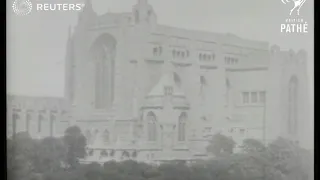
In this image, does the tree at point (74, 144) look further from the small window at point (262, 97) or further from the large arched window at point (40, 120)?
the small window at point (262, 97)

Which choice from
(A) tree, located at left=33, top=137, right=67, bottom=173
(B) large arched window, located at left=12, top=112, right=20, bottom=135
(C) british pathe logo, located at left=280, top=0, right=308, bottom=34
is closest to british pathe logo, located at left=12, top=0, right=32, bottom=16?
(B) large arched window, located at left=12, top=112, right=20, bottom=135

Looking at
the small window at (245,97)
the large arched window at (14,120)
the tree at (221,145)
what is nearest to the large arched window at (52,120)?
the large arched window at (14,120)

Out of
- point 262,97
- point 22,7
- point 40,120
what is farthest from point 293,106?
point 22,7

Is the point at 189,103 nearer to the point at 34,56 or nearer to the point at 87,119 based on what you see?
the point at 87,119

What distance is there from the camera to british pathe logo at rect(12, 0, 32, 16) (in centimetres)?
168

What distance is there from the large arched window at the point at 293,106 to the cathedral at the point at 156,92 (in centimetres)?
2

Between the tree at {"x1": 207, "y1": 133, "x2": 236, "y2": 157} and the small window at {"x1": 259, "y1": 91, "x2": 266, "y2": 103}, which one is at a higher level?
the small window at {"x1": 259, "y1": 91, "x2": 266, "y2": 103}

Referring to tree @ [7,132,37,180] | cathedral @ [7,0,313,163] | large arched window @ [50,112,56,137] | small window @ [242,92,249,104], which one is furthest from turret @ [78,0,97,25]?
small window @ [242,92,249,104]

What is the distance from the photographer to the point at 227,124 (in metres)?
1.67

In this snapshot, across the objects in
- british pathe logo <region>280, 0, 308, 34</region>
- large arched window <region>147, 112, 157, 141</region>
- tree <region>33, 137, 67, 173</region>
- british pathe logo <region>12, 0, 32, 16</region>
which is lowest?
tree <region>33, 137, 67, 173</region>

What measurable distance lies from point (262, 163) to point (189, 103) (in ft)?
1.14

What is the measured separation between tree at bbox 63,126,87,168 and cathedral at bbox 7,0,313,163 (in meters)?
0.02

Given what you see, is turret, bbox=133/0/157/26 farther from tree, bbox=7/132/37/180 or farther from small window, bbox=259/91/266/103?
tree, bbox=7/132/37/180

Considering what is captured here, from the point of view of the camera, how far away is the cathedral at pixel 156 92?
5.48 ft
